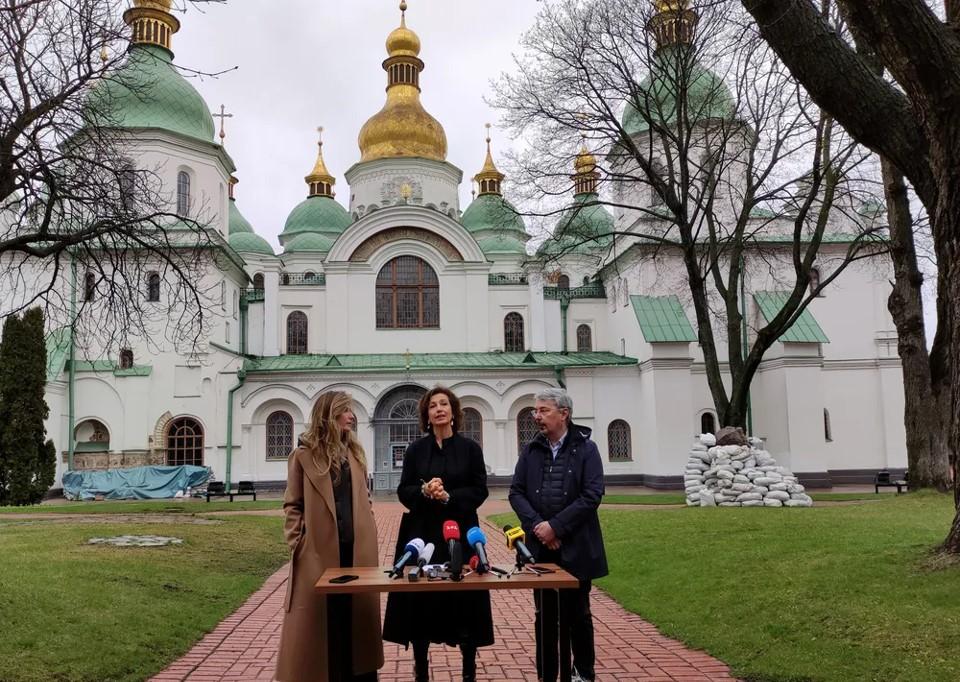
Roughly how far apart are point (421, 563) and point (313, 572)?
2.27 feet

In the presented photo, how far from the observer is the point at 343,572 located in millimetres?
4629

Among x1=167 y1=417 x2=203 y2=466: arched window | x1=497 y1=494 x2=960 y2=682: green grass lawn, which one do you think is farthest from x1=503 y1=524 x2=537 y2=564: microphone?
x1=167 y1=417 x2=203 y2=466: arched window

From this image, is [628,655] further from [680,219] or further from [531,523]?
[680,219]

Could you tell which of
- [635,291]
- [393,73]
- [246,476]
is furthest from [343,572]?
[393,73]

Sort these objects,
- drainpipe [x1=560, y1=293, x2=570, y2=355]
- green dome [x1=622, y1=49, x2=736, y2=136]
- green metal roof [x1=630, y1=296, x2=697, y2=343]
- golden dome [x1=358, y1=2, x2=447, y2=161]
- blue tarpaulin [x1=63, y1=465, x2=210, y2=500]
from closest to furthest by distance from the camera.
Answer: green dome [x1=622, y1=49, x2=736, y2=136]
blue tarpaulin [x1=63, y1=465, x2=210, y2=500]
green metal roof [x1=630, y1=296, x2=697, y2=343]
drainpipe [x1=560, y1=293, x2=570, y2=355]
golden dome [x1=358, y1=2, x2=447, y2=161]

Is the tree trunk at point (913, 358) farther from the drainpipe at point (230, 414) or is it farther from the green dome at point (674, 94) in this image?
the drainpipe at point (230, 414)

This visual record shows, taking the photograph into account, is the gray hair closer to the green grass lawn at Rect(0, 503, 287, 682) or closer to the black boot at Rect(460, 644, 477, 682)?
the black boot at Rect(460, 644, 477, 682)

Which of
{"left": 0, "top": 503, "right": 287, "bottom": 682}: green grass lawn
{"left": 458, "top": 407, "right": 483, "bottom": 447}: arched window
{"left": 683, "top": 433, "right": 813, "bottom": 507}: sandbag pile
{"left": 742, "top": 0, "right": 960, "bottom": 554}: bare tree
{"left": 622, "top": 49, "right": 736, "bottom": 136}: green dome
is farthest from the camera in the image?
{"left": 458, "top": 407, "right": 483, "bottom": 447}: arched window

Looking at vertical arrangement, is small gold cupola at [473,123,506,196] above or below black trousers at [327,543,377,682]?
above

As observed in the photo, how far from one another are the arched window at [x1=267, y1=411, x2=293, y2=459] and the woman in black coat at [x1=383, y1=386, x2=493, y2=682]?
81.2ft

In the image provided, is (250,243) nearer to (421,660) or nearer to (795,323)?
(795,323)

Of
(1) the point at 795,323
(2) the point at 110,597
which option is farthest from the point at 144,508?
(1) the point at 795,323

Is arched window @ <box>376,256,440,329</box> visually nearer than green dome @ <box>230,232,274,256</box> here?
Yes

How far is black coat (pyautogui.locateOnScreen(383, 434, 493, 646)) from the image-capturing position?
5.11 meters
